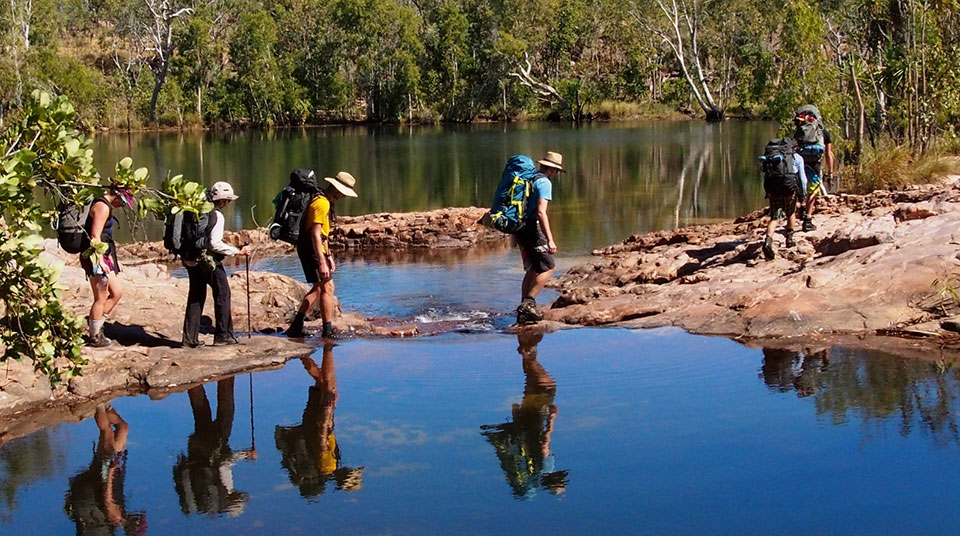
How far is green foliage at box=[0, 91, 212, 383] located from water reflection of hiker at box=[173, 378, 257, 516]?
1.41 metres

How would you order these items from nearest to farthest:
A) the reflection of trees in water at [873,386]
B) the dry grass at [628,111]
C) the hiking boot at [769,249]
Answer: the reflection of trees in water at [873,386] < the hiking boot at [769,249] < the dry grass at [628,111]

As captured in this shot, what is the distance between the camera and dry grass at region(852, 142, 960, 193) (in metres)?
18.0

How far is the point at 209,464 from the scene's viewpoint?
275 inches

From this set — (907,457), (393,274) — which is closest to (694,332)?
(907,457)

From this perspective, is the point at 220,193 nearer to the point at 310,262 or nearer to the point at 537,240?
the point at 310,262

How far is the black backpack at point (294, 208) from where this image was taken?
34.4ft

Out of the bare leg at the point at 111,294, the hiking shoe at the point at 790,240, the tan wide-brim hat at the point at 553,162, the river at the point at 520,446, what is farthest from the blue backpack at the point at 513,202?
the bare leg at the point at 111,294

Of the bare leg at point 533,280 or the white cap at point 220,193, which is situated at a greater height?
the white cap at point 220,193

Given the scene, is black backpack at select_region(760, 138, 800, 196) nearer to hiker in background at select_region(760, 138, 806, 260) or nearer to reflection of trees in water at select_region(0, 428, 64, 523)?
hiker in background at select_region(760, 138, 806, 260)

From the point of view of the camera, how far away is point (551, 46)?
81562 mm

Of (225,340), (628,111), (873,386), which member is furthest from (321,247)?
(628,111)

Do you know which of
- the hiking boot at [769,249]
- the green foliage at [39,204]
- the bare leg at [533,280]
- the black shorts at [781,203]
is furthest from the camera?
the black shorts at [781,203]

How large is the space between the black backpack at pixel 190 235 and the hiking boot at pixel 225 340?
0.74 meters

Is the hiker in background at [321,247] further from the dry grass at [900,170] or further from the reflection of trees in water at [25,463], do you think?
the dry grass at [900,170]
